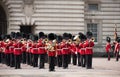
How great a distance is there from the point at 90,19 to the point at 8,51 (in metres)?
13.1

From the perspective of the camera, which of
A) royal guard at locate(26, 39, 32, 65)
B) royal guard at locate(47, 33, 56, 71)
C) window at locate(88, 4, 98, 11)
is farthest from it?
window at locate(88, 4, 98, 11)

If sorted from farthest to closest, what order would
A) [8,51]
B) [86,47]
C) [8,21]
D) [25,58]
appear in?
[8,21] → [25,58] → [8,51] → [86,47]

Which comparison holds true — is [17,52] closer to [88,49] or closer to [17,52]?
[17,52]

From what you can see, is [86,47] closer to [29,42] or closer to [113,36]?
[29,42]

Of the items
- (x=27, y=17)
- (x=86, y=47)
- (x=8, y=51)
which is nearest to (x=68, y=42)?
(x=86, y=47)

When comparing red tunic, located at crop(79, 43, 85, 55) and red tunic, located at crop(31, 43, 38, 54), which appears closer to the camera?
red tunic, located at crop(79, 43, 85, 55)

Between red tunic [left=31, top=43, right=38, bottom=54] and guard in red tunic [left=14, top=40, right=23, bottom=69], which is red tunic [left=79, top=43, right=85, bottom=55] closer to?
red tunic [left=31, top=43, right=38, bottom=54]

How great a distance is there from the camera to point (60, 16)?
119 feet

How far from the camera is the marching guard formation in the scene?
22.1 metres

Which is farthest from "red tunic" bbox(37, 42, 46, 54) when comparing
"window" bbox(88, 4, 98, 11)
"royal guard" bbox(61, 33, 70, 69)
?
"window" bbox(88, 4, 98, 11)

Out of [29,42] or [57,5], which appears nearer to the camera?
[29,42]

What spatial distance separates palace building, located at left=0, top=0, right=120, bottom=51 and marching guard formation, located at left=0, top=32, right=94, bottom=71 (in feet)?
31.5

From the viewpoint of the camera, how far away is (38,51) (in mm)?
23219

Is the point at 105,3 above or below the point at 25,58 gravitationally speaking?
above
